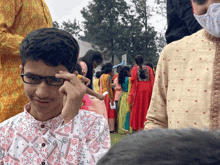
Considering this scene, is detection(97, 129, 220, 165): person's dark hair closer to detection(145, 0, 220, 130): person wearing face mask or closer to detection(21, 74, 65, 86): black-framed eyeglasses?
detection(145, 0, 220, 130): person wearing face mask

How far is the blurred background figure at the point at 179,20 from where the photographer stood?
6.67ft

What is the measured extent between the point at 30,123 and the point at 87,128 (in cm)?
33

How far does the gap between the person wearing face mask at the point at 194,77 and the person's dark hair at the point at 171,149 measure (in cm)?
94

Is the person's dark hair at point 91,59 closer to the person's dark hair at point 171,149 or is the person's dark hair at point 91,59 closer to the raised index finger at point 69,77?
the raised index finger at point 69,77

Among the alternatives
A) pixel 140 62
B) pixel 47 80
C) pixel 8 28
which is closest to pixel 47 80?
pixel 47 80

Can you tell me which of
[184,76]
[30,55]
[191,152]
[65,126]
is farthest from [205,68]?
[191,152]

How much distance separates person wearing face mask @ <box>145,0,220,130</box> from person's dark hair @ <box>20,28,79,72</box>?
573mm

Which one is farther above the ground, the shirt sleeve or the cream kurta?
the cream kurta

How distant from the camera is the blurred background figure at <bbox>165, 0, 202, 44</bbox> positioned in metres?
2.03

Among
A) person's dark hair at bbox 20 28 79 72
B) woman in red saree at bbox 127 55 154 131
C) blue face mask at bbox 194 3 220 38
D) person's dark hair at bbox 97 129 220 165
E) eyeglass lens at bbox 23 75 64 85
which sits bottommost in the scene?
woman in red saree at bbox 127 55 154 131

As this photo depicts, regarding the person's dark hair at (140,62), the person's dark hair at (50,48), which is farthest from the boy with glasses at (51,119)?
the person's dark hair at (140,62)

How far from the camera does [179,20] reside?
2193mm

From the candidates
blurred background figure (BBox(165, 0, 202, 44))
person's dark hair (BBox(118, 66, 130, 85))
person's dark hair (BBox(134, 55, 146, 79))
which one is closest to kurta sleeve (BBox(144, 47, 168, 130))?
blurred background figure (BBox(165, 0, 202, 44))

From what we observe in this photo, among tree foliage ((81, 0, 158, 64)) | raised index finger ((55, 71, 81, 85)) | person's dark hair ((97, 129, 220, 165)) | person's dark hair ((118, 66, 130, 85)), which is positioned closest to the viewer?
person's dark hair ((97, 129, 220, 165))
